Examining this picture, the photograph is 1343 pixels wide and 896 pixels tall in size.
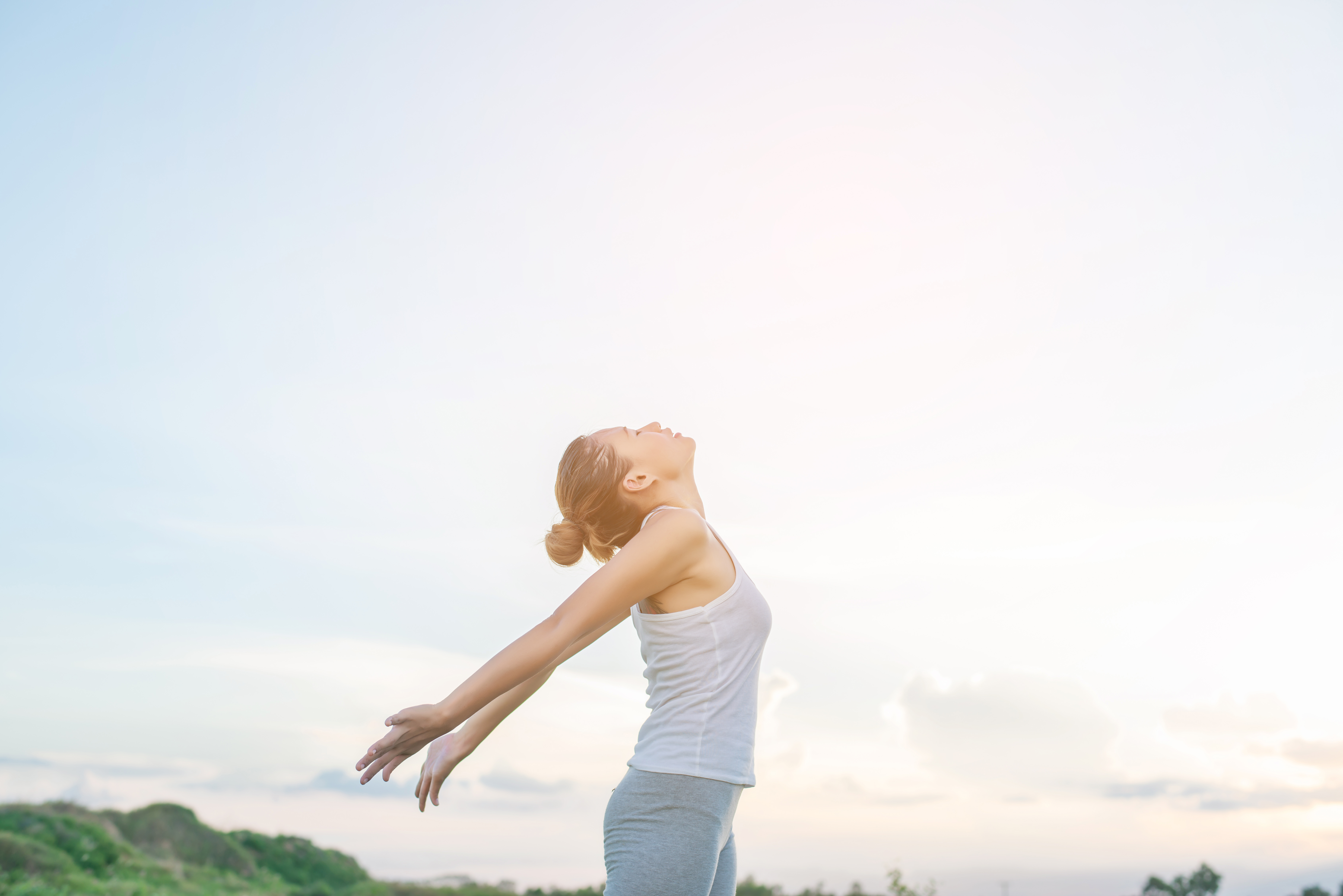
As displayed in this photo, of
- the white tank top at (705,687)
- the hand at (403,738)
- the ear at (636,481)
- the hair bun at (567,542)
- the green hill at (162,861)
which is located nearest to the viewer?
the hand at (403,738)

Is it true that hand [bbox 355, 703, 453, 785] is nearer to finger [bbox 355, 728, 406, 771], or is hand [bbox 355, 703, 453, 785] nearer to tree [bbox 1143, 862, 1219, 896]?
finger [bbox 355, 728, 406, 771]

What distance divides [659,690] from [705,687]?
0.18 metres

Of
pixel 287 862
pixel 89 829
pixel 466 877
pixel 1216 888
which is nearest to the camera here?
pixel 89 829

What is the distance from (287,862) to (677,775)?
803 inches

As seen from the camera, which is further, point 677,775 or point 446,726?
point 677,775

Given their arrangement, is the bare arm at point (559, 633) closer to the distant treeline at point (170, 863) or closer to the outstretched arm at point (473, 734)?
the outstretched arm at point (473, 734)

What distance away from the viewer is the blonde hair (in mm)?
3541

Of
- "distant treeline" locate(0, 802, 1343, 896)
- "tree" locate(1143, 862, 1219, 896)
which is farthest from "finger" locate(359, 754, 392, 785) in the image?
"tree" locate(1143, 862, 1219, 896)

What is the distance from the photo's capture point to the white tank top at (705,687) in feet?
9.86

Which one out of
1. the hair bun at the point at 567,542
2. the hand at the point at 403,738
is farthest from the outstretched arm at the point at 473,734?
the hair bun at the point at 567,542

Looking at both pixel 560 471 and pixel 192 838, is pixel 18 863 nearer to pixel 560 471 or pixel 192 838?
pixel 192 838

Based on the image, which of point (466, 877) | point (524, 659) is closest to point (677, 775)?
point (524, 659)

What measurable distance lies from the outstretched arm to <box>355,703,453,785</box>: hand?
264mm

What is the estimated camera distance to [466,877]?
17375 mm
